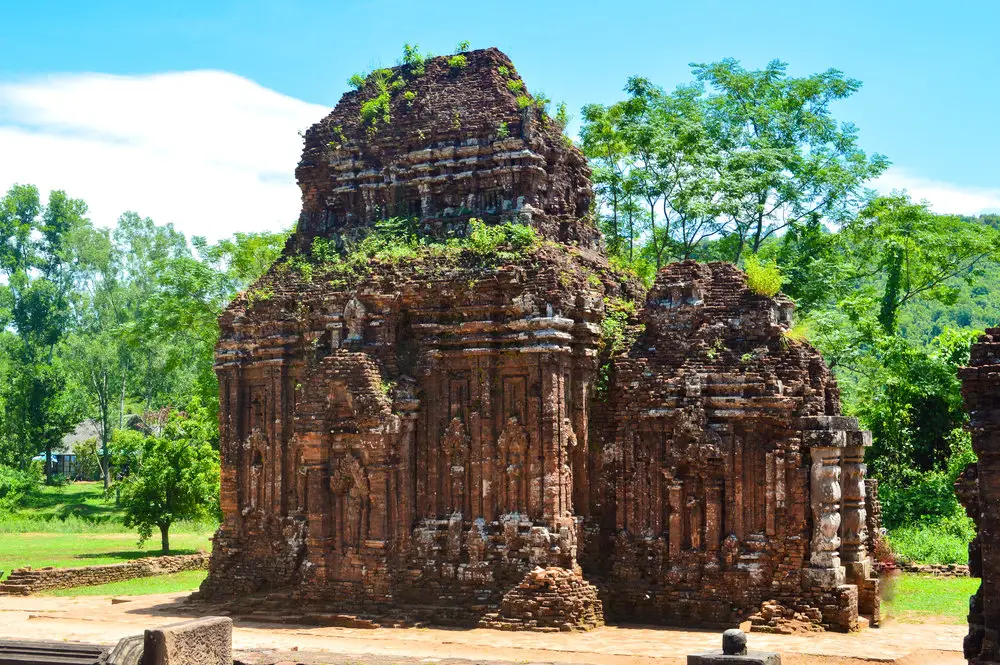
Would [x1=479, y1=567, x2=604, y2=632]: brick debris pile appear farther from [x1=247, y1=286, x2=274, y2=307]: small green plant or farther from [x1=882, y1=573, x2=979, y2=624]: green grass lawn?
[x1=247, y1=286, x2=274, y2=307]: small green plant

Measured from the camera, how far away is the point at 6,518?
41344 millimetres

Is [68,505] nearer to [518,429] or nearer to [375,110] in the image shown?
[375,110]

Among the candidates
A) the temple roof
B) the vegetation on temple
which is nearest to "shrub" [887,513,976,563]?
the vegetation on temple

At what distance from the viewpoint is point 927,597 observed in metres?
20.1

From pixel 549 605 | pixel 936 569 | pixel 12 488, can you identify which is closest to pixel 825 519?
pixel 549 605

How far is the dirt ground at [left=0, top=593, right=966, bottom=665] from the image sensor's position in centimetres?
1494

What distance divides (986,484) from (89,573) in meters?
19.9

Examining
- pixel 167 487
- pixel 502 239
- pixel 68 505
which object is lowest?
pixel 68 505

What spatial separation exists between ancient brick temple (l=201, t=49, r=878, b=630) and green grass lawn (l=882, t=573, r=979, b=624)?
5.22ft

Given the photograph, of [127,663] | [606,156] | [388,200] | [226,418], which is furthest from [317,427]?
[606,156]

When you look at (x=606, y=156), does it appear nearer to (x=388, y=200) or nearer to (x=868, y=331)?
(x=868, y=331)

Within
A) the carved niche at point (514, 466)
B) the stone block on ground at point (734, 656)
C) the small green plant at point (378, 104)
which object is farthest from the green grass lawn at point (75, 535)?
the stone block on ground at point (734, 656)

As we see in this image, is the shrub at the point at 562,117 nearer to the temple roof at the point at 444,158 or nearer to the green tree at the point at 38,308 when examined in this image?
the temple roof at the point at 444,158

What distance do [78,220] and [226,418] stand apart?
A: 158 feet
